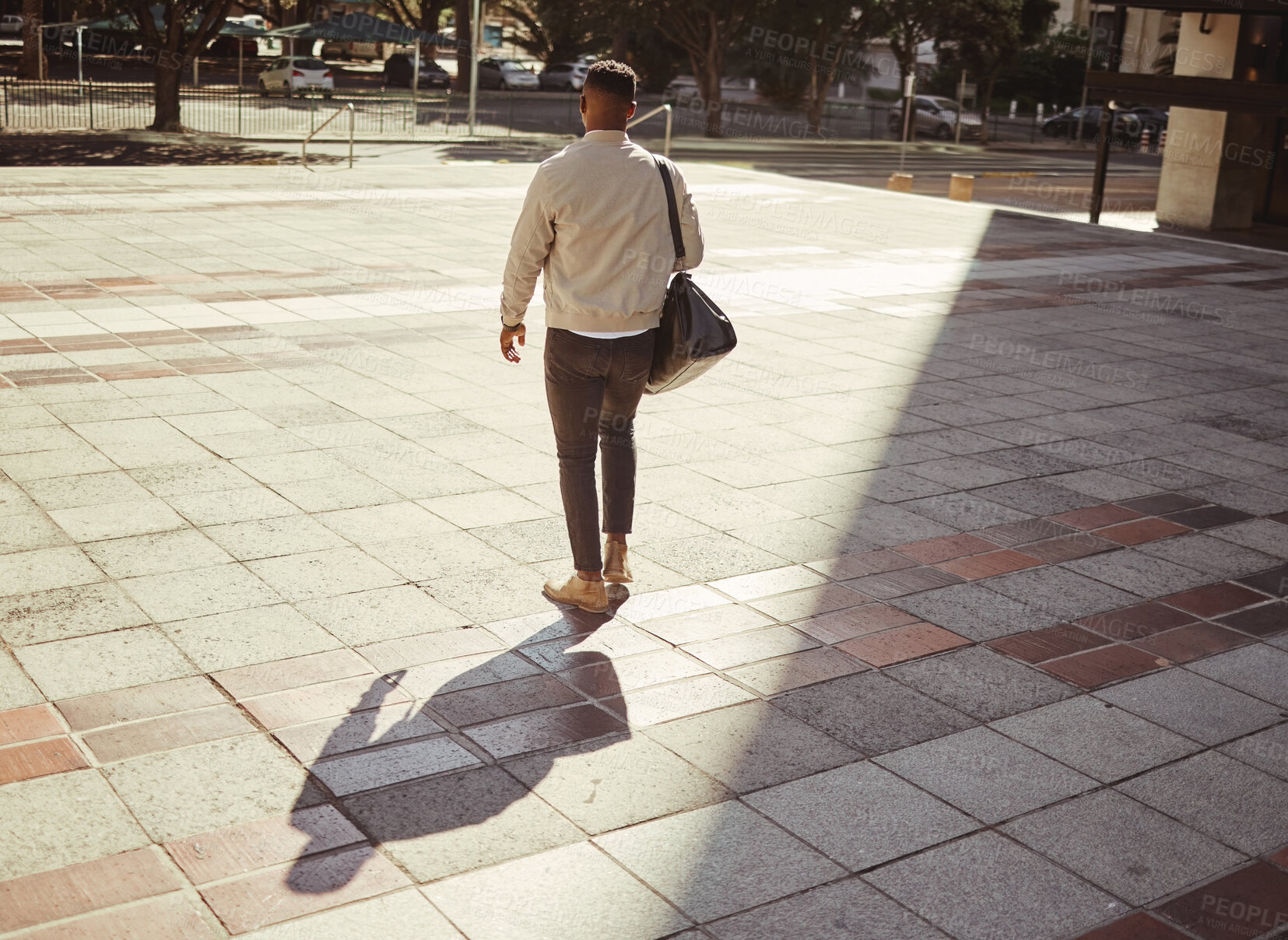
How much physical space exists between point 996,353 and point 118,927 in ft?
28.4

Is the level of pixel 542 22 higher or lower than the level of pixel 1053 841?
higher

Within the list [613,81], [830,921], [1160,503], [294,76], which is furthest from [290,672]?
[294,76]

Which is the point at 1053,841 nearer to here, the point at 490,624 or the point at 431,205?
the point at 490,624

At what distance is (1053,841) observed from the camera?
12.6 feet

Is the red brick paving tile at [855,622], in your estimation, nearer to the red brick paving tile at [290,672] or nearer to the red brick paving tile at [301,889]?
the red brick paving tile at [290,672]

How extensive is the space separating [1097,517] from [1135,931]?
364 centimetres

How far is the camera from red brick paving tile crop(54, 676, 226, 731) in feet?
14.0

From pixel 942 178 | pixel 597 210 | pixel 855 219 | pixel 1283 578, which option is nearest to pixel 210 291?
pixel 597 210

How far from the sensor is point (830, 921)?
3428 millimetres

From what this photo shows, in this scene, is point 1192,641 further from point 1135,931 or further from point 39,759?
point 39,759

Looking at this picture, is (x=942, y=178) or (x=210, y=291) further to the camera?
(x=942, y=178)

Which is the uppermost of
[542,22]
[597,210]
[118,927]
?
[542,22]

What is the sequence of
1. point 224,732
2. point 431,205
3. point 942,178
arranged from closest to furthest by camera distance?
point 224,732, point 431,205, point 942,178

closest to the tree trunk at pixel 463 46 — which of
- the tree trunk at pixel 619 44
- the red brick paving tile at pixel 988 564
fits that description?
the tree trunk at pixel 619 44
